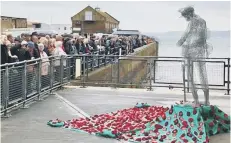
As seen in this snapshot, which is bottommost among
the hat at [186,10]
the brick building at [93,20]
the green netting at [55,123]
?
the green netting at [55,123]

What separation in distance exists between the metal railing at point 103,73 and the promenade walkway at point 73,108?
0.36 metres

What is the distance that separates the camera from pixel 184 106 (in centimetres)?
731

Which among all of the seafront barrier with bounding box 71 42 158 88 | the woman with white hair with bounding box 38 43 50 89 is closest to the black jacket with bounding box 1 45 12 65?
the woman with white hair with bounding box 38 43 50 89

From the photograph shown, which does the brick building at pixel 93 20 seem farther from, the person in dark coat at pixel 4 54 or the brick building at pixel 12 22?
the person in dark coat at pixel 4 54

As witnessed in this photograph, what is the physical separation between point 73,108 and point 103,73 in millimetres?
5915

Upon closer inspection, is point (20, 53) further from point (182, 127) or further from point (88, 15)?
point (88, 15)

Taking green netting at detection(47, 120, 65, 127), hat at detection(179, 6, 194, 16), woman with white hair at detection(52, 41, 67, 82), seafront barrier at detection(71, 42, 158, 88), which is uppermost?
hat at detection(179, 6, 194, 16)

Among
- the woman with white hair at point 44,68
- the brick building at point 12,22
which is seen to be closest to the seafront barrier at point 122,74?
the woman with white hair at point 44,68

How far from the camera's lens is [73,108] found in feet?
33.6

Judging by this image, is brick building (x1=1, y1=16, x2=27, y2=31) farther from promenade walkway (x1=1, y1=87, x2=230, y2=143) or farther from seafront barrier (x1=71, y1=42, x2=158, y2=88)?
promenade walkway (x1=1, y1=87, x2=230, y2=143)

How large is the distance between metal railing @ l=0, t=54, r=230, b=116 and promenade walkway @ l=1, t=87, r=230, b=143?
→ 0.36m

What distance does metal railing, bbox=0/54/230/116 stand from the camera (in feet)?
33.2

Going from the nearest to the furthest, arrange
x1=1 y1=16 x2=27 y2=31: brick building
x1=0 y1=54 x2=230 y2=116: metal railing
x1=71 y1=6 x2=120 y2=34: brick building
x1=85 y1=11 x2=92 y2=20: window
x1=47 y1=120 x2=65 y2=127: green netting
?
1. x1=47 y1=120 x2=65 y2=127: green netting
2. x1=0 y1=54 x2=230 y2=116: metal railing
3. x1=1 y1=16 x2=27 y2=31: brick building
4. x1=71 y1=6 x2=120 y2=34: brick building
5. x1=85 y1=11 x2=92 y2=20: window

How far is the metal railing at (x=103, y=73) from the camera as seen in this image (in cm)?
1013
